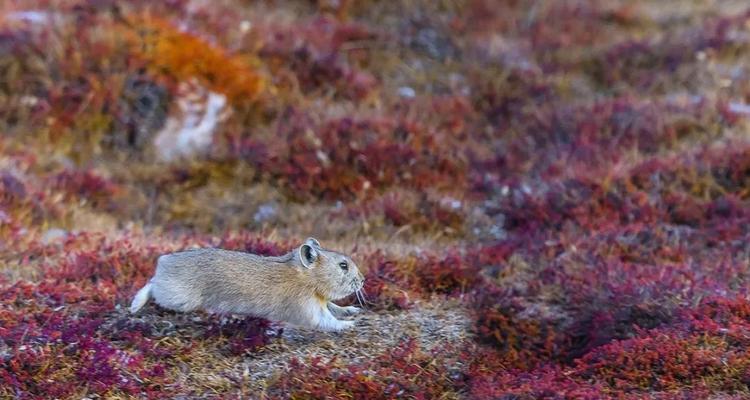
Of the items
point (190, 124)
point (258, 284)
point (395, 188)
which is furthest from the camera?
point (190, 124)

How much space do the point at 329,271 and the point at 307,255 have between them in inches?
7.6

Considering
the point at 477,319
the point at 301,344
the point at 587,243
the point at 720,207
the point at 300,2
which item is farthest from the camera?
the point at 300,2

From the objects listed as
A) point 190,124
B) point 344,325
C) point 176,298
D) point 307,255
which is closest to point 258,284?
point 307,255

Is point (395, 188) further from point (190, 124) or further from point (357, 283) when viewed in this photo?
point (357, 283)

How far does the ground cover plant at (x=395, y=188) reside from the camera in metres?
6.50

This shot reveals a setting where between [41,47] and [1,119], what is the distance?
1045 millimetres

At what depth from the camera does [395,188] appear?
11.1 m

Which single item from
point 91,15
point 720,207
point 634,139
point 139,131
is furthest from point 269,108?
point 720,207

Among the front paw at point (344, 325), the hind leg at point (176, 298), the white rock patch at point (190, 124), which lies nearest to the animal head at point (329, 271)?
the front paw at point (344, 325)

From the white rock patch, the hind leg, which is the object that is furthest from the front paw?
the white rock patch

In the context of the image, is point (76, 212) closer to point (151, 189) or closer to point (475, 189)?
point (151, 189)

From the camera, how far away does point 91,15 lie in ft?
41.9

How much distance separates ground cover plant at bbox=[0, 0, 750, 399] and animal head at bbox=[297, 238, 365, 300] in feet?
1.03

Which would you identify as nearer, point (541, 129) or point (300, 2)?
point (541, 129)
